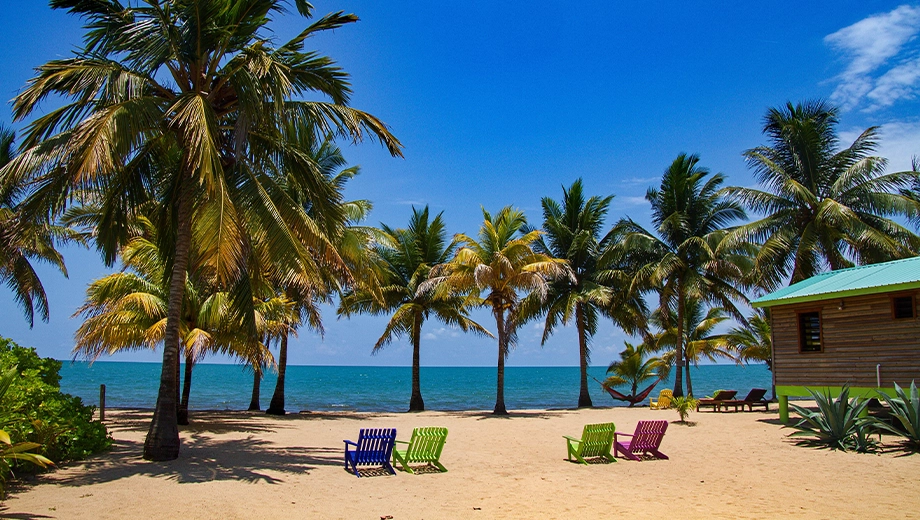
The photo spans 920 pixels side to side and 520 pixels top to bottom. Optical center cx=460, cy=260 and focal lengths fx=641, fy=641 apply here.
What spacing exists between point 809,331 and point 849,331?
1646 mm

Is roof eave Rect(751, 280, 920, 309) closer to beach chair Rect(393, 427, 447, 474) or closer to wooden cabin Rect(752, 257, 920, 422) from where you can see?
wooden cabin Rect(752, 257, 920, 422)

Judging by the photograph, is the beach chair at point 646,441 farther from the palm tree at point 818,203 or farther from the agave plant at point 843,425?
the palm tree at point 818,203

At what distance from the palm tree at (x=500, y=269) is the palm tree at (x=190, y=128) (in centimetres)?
1080

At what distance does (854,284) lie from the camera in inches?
614

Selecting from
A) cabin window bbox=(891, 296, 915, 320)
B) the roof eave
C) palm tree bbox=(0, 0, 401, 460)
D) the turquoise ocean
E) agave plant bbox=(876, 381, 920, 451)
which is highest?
palm tree bbox=(0, 0, 401, 460)

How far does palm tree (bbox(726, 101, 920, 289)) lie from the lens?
66.6ft

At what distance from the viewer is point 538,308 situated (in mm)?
27688

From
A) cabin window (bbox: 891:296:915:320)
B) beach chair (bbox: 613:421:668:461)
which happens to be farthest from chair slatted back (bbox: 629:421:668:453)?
cabin window (bbox: 891:296:915:320)

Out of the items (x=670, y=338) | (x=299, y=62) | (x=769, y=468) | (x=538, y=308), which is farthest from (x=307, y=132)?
(x=670, y=338)

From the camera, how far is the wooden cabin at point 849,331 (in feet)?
48.2

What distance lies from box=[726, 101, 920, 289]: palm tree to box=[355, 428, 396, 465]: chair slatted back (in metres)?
15.9

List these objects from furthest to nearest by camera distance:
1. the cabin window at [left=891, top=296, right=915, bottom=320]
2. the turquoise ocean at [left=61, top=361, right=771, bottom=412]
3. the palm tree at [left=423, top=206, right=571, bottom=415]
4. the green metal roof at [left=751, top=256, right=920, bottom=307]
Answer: the turquoise ocean at [left=61, top=361, right=771, bottom=412] < the palm tree at [left=423, top=206, right=571, bottom=415] < the cabin window at [left=891, top=296, right=915, bottom=320] < the green metal roof at [left=751, top=256, right=920, bottom=307]

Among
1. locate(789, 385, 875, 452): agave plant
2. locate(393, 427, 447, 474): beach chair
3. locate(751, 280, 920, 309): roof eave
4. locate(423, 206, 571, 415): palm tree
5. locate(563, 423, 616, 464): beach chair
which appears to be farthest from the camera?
locate(423, 206, 571, 415): palm tree

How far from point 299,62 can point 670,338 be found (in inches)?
1002
